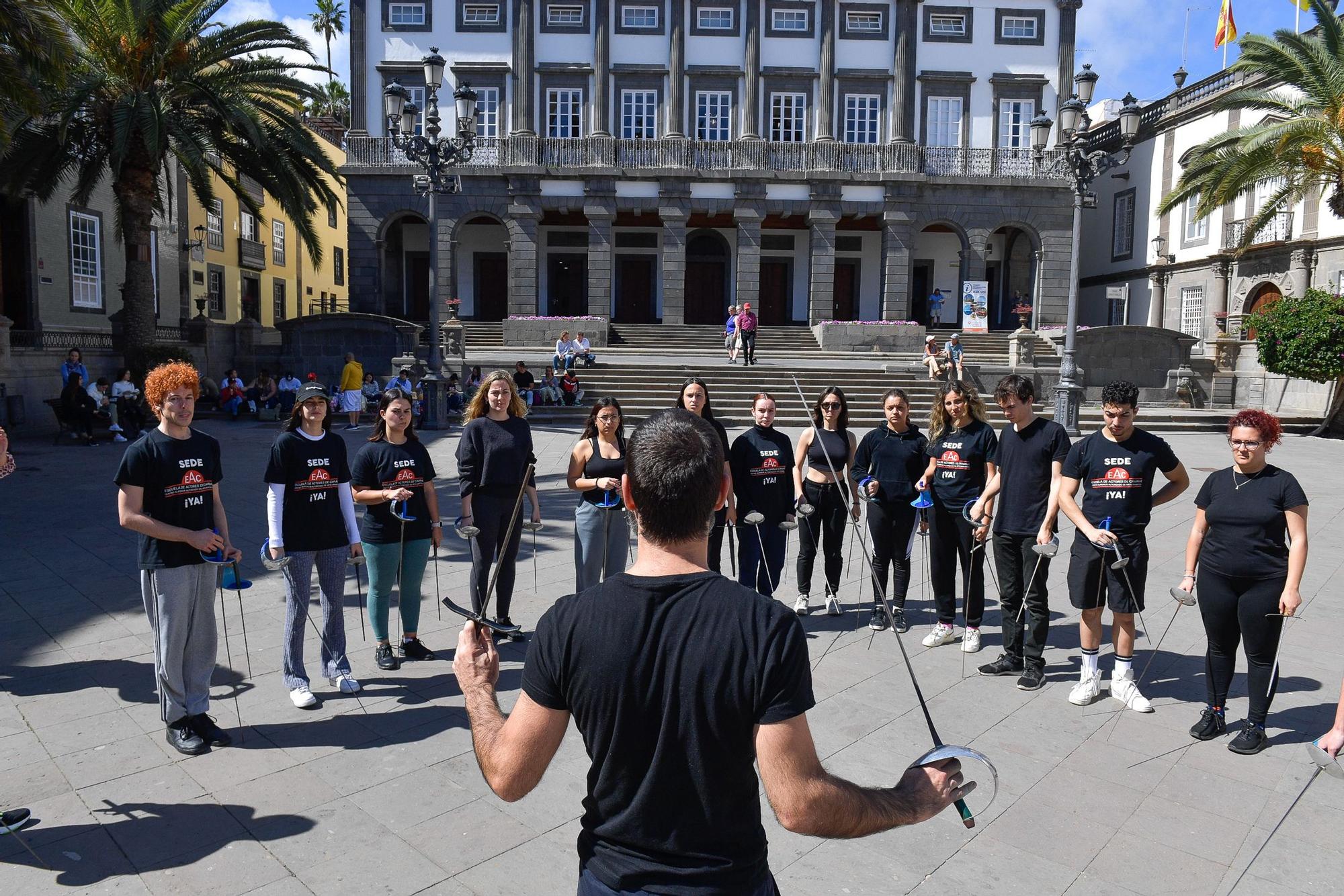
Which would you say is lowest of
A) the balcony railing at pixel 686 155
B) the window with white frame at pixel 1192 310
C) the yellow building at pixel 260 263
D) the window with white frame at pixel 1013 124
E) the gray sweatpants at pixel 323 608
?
the gray sweatpants at pixel 323 608

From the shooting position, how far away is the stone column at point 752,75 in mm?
32719

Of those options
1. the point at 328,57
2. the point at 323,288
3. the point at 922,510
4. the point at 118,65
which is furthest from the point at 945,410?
the point at 328,57

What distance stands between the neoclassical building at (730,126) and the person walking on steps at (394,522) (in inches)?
1056

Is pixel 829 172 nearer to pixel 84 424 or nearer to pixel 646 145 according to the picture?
pixel 646 145

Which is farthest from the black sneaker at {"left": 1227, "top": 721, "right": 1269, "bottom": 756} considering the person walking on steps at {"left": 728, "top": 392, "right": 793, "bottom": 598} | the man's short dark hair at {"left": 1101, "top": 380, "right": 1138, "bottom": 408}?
the person walking on steps at {"left": 728, "top": 392, "right": 793, "bottom": 598}

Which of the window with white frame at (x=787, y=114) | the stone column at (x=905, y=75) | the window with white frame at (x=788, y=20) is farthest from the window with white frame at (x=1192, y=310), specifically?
the window with white frame at (x=788, y=20)

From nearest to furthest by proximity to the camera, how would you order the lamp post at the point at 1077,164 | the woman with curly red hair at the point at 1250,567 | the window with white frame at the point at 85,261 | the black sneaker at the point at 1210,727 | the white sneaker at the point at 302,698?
the woman with curly red hair at the point at 1250,567 < the black sneaker at the point at 1210,727 < the white sneaker at the point at 302,698 < the lamp post at the point at 1077,164 < the window with white frame at the point at 85,261

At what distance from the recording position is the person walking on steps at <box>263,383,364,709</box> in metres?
5.32

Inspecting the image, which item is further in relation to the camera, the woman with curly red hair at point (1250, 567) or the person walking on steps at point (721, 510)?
the person walking on steps at point (721, 510)

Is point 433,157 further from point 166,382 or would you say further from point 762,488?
point 166,382

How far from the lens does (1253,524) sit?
16.1ft

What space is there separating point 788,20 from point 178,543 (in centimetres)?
3310

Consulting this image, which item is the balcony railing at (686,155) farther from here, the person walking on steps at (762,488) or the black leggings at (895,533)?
the black leggings at (895,533)

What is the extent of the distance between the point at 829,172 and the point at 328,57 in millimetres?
40362
